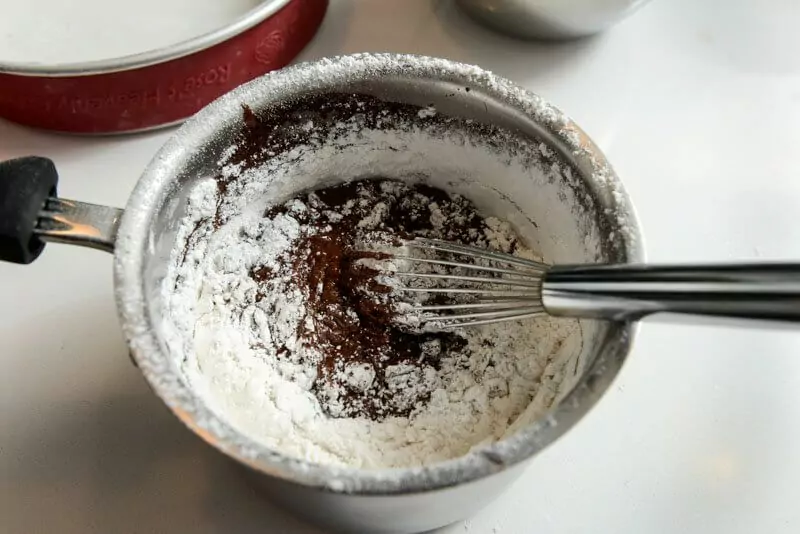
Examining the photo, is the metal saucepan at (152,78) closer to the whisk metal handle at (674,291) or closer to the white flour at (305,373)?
the white flour at (305,373)

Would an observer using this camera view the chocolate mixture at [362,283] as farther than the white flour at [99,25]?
No

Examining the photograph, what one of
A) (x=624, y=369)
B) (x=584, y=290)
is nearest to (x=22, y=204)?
(x=584, y=290)

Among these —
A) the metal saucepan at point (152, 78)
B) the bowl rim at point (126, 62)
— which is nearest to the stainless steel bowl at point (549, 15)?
the metal saucepan at point (152, 78)

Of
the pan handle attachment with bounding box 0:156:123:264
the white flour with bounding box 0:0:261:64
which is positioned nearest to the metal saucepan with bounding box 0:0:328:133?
the white flour with bounding box 0:0:261:64

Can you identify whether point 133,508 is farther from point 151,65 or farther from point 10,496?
point 151,65

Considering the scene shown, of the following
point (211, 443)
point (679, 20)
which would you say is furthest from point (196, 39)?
point (679, 20)

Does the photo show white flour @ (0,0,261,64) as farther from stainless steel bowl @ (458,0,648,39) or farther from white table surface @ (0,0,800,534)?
stainless steel bowl @ (458,0,648,39)

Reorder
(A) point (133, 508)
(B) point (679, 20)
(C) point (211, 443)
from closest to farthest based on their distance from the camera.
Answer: (C) point (211, 443) < (A) point (133, 508) < (B) point (679, 20)
